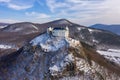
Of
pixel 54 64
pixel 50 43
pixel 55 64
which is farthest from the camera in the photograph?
pixel 50 43

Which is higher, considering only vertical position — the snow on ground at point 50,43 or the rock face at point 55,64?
the snow on ground at point 50,43

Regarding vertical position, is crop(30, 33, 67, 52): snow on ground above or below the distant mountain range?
above

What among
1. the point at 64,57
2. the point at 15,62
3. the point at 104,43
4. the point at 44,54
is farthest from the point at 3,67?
the point at 104,43

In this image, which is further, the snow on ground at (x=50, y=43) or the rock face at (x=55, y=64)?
the snow on ground at (x=50, y=43)

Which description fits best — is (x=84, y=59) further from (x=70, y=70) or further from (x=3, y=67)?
(x=3, y=67)

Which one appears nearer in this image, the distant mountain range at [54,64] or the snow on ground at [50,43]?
the distant mountain range at [54,64]

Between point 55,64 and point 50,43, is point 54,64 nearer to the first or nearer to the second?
point 55,64

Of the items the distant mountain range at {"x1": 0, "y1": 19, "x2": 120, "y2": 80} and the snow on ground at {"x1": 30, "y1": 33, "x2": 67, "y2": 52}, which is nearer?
the distant mountain range at {"x1": 0, "y1": 19, "x2": 120, "y2": 80}

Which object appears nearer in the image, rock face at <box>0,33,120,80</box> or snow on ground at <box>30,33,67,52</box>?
rock face at <box>0,33,120,80</box>

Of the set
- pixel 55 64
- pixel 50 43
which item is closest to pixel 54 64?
pixel 55 64
